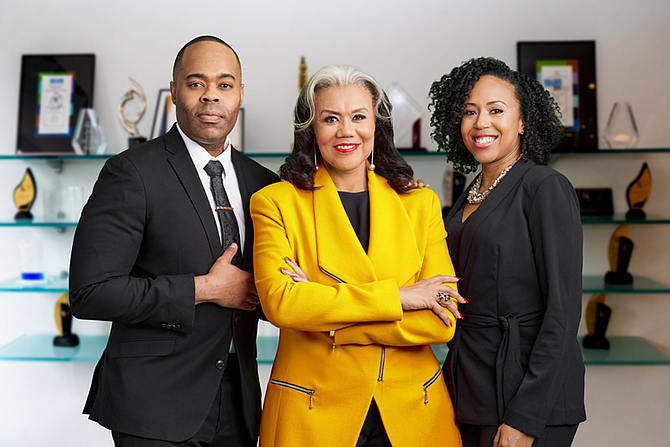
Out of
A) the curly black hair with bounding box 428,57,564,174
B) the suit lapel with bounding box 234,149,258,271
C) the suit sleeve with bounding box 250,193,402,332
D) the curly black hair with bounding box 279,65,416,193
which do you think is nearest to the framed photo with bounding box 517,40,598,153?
the curly black hair with bounding box 428,57,564,174

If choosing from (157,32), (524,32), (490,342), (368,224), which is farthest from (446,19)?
(490,342)

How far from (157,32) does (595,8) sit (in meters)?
2.72

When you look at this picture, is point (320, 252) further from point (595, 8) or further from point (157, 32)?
point (595, 8)

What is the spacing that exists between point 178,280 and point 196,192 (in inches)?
12.2

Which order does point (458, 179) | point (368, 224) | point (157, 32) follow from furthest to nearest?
1. point (157, 32)
2. point (458, 179)
3. point (368, 224)

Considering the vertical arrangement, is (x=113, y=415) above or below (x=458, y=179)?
below

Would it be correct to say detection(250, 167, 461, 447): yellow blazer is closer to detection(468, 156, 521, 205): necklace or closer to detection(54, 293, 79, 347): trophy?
detection(468, 156, 521, 205): necklace

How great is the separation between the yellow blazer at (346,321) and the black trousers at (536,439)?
0.06m

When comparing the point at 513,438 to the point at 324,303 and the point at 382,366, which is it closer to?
the point at 382,366

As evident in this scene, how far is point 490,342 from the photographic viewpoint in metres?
1.77

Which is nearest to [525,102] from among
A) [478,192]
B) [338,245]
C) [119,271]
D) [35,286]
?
[478,192]

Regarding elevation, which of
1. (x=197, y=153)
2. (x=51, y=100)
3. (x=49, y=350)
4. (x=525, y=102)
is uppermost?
(x=51, y=100)

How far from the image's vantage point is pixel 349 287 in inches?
63.0

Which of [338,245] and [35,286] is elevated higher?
[338,245]
